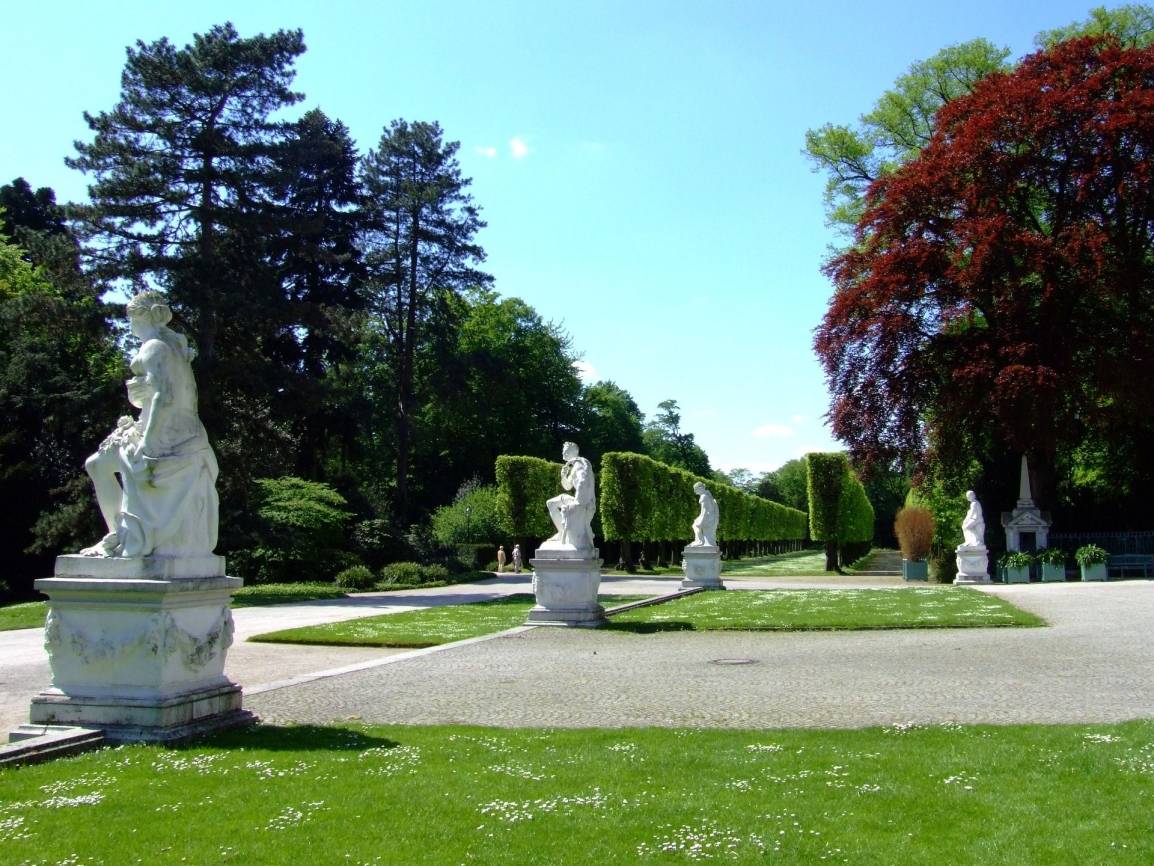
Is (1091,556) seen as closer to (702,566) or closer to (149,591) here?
(702,566)

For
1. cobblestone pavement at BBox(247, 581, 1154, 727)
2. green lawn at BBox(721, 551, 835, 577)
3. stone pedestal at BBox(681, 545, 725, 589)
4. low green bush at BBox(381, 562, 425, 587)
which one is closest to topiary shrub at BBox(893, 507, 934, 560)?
green lawn at BBox(721, 551, 835, 577)

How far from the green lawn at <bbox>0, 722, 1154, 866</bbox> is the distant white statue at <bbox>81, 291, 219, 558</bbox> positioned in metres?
1.53

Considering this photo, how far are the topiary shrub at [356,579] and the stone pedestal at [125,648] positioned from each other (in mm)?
24100

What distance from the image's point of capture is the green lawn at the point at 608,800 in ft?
15.6

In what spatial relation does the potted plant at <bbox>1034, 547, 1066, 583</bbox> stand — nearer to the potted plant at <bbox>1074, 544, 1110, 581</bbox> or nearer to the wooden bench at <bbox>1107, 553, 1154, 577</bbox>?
the potted plant at <bbox>1074, 544, 1110, 581</bbox>

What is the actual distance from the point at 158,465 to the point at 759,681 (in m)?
6.06

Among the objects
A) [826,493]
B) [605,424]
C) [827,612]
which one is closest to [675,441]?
[605,424]

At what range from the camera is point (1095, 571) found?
2977 centimetres

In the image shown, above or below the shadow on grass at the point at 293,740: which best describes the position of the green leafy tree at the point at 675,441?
above

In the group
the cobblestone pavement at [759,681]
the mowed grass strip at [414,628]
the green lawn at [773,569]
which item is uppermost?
the cobblestone pavement at [759,681]

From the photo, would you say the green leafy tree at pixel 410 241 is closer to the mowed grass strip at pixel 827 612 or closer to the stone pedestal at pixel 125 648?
the mowed grass strip at pixel 827 612

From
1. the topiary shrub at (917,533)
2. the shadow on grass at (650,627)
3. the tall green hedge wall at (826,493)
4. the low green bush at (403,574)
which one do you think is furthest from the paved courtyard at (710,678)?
the tall green hedge wall at (826,493)

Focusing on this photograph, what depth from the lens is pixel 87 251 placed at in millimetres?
27812

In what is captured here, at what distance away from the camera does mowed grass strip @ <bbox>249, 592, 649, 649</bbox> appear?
1531cm
